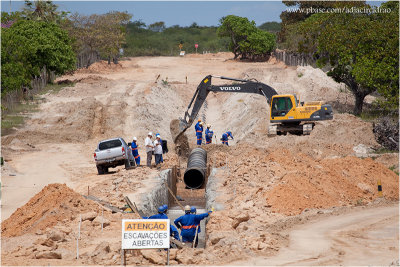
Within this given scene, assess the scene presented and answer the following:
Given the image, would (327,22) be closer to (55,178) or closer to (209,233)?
(55,178)

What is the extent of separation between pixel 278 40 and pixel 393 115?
56875 mm

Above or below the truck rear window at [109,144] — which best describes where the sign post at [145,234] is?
above

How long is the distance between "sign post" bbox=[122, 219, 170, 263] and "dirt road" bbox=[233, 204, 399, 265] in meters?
2.11

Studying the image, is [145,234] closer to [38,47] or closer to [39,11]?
[38,47]

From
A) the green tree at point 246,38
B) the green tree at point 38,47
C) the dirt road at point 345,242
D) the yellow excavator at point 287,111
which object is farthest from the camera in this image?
the green tree at point 246,38

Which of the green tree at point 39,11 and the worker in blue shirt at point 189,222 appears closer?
the worker in blue shirt at point 189,222

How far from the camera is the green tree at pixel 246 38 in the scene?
82062 mm

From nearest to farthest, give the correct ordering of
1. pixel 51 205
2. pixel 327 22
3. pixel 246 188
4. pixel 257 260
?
pixel 257 260
pixel 51 205
pixel 246 188
pixel 327 22

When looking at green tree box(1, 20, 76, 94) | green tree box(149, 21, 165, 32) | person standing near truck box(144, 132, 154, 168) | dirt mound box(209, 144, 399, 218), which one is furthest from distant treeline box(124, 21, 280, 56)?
dirt mound box(209, 144, 399, 218)

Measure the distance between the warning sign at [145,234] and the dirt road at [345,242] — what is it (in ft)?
6.92

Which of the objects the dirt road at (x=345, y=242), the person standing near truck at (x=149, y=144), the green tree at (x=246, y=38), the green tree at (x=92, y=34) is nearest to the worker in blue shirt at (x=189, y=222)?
the dirt road at (x=345, y=242)

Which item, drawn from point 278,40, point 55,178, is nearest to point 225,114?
point 55,178

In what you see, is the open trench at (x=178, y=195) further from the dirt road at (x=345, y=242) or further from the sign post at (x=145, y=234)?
the sign post at (x=145, y=234)

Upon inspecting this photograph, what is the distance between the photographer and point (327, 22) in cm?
4691
